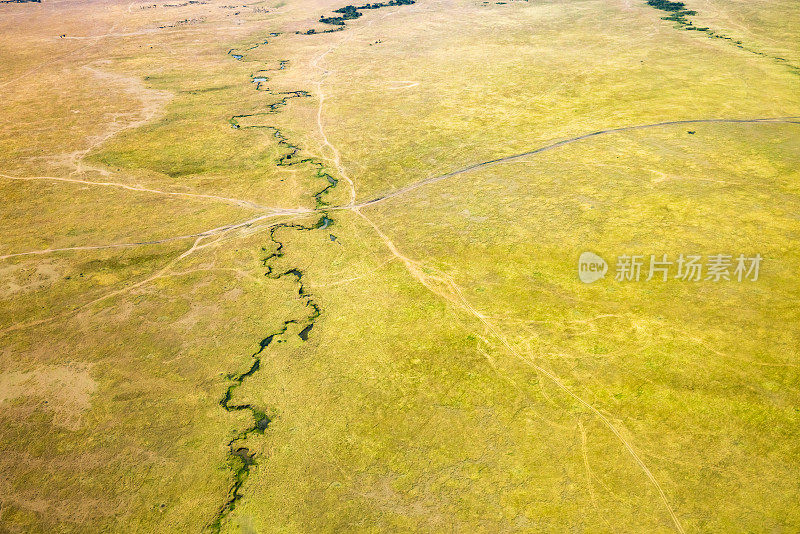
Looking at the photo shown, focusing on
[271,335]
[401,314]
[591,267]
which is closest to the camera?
[271,335]

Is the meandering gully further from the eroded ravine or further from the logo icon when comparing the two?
the logo icon

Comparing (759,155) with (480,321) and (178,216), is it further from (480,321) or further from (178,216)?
(178,216)

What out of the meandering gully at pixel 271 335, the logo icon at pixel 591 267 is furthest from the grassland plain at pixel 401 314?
the logo icon at pixel 591 267

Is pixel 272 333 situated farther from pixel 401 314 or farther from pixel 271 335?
pixel 401 314

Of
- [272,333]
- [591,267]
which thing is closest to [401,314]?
[272,333]

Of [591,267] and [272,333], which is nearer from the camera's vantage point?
[272,333]

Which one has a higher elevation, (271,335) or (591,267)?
(591,267)

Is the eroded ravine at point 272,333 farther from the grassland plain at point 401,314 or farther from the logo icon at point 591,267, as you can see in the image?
the logo icon at point 591,267

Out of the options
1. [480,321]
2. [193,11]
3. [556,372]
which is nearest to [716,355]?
[556,372]
